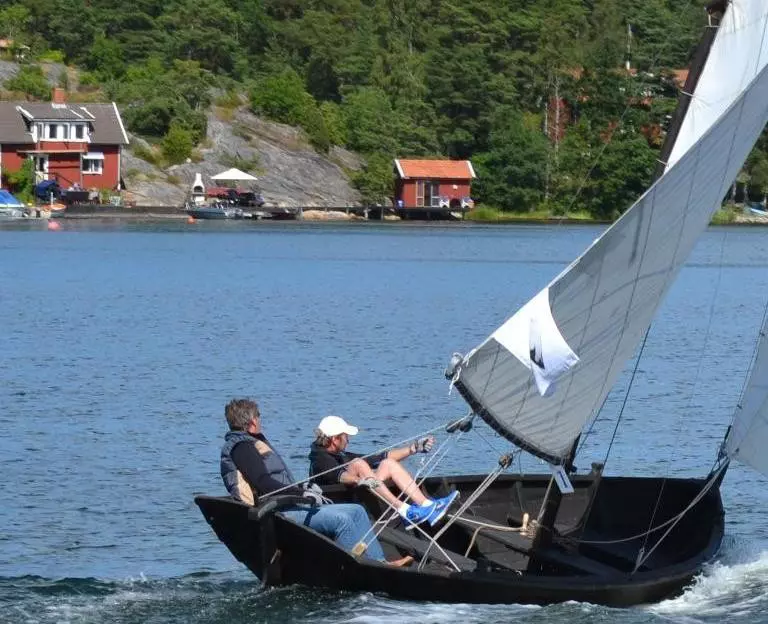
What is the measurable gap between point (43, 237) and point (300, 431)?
74099 millimetres

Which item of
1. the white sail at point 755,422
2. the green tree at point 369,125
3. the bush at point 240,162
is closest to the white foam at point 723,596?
the white sail at point 755,422

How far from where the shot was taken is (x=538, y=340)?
1534 cm

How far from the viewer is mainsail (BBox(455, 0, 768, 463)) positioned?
15344 mm

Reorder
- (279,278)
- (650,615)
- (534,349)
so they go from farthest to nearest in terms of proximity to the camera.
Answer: (279,278) → (650,615) → (534,349)

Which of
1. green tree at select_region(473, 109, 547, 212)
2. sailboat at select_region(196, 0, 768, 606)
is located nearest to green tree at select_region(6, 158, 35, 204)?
green tree at select_region(473, 109, 547, 212)

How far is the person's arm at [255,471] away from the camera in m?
16.6

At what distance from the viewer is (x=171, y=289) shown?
217ft

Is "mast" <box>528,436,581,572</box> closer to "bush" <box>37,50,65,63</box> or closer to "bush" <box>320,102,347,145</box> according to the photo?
"bush" <box>320,102,347,145</box>

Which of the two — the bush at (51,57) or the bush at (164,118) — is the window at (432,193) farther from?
the bush at (51,57)

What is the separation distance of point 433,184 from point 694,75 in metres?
110

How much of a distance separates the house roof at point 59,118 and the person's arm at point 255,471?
9938cm

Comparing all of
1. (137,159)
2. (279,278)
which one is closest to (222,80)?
(137,159)

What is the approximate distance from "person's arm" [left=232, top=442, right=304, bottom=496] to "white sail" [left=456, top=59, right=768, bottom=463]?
221 centimetres

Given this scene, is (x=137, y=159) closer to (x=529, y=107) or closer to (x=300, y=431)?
(x=529, y=107)
